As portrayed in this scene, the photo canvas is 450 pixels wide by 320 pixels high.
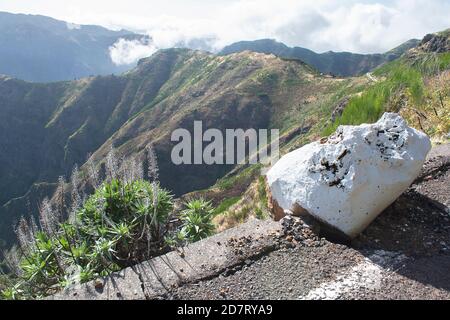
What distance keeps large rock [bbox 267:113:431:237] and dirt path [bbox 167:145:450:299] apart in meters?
0.33

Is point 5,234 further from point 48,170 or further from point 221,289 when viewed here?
point 221,289

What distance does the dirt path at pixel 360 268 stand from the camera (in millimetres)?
4387

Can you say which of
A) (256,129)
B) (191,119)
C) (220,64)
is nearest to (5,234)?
(191,119)

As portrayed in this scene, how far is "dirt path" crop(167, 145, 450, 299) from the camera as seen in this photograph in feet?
14.4

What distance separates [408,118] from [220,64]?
7192 inches

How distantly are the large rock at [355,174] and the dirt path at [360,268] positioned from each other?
1.10 feet

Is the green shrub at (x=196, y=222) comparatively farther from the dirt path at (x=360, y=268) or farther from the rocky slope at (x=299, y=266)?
the dirt path at (x=360, y=268)

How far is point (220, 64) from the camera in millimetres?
188125

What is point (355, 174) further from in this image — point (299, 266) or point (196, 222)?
point (196, 222)

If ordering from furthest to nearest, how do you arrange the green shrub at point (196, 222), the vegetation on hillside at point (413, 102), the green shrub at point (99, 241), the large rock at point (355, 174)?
the vegetation on hillside at point (413, 102)
the green shrub at point (196, 222)
the large rock at point (355, 174)
the green shrub at point (99, 241)

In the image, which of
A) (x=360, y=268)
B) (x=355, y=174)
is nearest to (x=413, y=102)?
(x=355, y=174)

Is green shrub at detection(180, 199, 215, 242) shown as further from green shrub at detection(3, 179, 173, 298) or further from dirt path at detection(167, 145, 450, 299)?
dirt path at detection(167, 145, 450, 299)

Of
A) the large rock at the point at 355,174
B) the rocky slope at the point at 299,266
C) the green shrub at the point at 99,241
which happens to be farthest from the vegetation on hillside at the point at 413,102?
the green shrub at the point at 99,241
